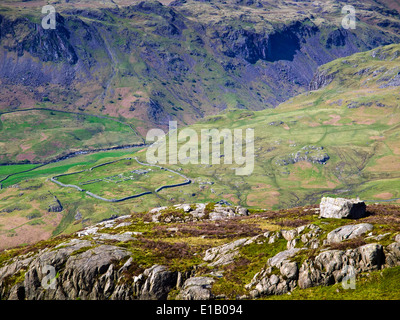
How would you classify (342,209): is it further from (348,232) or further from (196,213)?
(196,213)

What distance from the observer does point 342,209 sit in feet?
192

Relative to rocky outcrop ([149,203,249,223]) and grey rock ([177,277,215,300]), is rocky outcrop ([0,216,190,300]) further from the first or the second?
rocky outcrop ([149,203,249,223])

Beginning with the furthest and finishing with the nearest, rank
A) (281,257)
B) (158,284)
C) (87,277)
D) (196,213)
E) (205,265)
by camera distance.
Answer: (196,213) → (87,277) → (205,265) → (158,284) → (281,257)

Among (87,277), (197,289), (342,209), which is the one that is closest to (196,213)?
(342,209)

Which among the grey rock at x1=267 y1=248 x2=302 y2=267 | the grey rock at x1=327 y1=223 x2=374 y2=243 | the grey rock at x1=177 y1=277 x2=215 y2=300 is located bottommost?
the grey rock at x1=177 y1=277 x2=215 y2=300

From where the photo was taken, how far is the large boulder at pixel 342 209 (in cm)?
5850

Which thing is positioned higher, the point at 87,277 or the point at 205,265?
the point at 205,265

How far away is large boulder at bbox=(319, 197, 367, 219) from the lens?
5850 cm

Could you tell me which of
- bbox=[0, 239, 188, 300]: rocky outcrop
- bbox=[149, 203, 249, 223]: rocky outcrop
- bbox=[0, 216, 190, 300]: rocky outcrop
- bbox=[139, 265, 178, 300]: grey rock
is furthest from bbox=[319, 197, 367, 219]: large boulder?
bbox=[149, 203, 249, 223]: rocky outcrop

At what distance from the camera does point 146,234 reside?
69.0 m

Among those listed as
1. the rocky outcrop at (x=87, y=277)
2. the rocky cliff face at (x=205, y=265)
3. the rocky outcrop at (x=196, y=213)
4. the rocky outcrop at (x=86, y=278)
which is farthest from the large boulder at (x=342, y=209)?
the rocky outcrop at (x=196, y=213)

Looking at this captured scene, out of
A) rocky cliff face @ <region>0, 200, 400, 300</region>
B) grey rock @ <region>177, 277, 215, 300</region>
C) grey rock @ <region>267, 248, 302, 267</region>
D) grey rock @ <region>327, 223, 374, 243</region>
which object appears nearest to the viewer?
rocky cliff face @ <region>0, 200, 400, 300</region>
